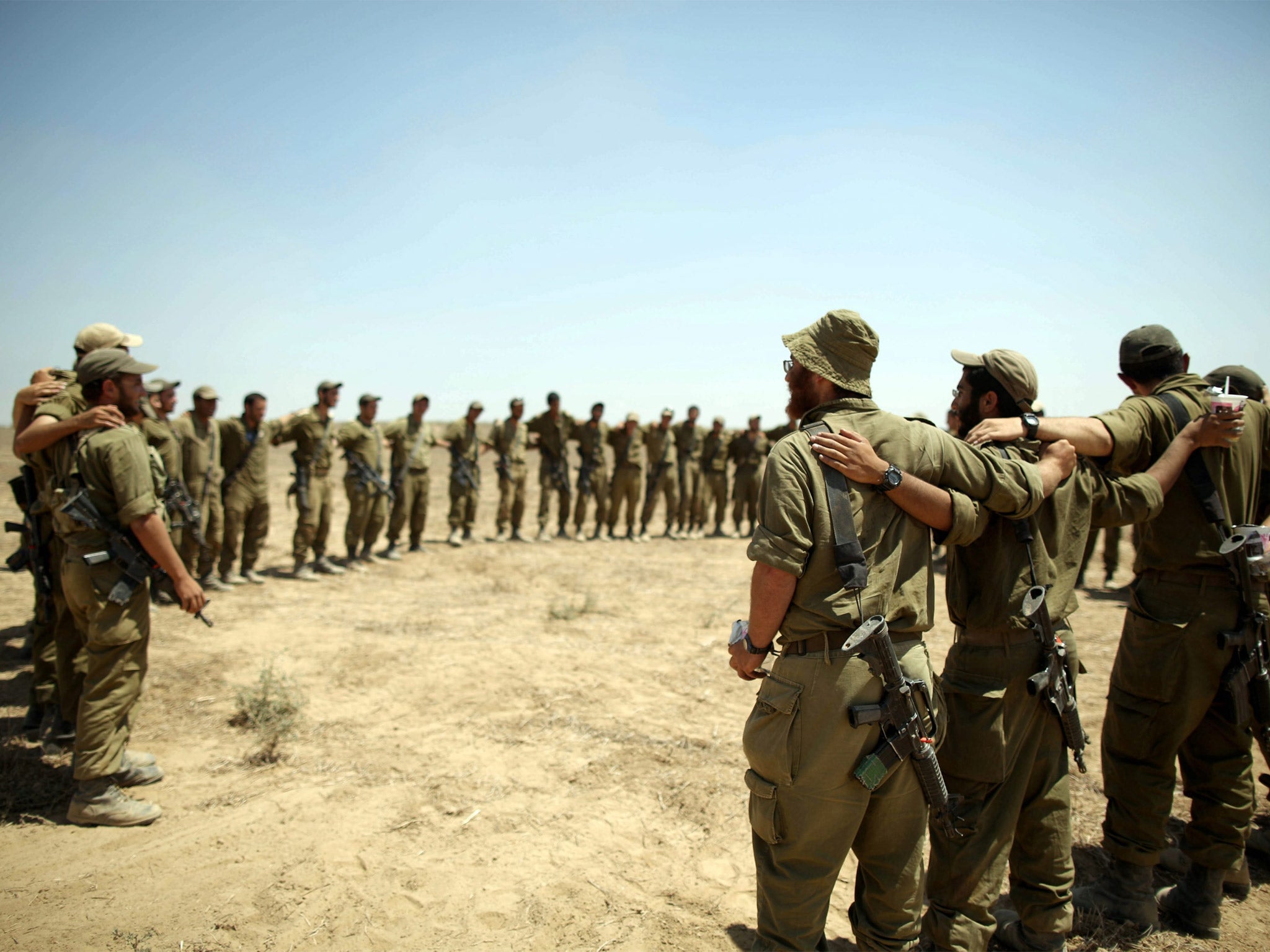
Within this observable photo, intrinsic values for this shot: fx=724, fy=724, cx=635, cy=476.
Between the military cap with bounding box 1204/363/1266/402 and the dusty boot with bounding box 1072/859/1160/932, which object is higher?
the military cap with bounding box 1204/363/1266/402

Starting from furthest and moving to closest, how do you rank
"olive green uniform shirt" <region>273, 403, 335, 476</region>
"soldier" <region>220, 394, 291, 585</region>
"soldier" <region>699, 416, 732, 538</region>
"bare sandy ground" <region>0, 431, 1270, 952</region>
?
"soldier" <region>699, 416, 732, 538</region> < "olive green uniform shirt" <region>273, 403, 335, 476</region> < "soldier" <region>220, 394, 291, 585</region> < "bare sandy ground" <region>0, 431, 1270, 952</region>

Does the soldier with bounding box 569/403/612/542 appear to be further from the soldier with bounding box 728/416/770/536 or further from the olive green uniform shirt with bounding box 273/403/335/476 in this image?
the olive green uniform shirt with bounding box 273/403/335/476

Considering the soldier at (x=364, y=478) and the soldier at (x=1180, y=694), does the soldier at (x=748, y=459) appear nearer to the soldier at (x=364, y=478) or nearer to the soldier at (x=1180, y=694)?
the soldier at (x=364, y=478)

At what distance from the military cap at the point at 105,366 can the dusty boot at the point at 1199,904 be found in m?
5.64

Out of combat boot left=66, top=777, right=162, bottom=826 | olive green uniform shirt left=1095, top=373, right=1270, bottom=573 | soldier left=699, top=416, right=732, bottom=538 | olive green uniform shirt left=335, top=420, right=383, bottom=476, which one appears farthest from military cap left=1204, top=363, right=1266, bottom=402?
soldier left=699, top=416, right=732, bottom=538

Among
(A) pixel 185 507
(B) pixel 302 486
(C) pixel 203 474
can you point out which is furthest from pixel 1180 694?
A: (B) pixel 302 486

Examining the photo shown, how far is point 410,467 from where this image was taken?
37.4 ft

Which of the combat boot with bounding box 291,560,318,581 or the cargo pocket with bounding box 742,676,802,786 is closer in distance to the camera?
the cargo pocket with bounding box 742,676,802,786

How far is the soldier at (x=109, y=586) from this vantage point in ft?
12.0

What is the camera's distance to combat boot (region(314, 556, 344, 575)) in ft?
33.6

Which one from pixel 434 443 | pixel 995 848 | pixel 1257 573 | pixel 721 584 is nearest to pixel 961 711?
pixel 995 848

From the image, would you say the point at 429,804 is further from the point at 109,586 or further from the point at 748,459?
the point at 748,459

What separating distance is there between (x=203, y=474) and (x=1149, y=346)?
9.17m

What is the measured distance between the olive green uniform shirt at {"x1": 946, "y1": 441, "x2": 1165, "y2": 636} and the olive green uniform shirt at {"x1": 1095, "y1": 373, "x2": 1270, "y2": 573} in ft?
0.88
